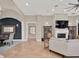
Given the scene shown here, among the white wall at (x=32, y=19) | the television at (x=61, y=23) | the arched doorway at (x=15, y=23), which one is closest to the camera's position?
the television at (x=61, y=23)

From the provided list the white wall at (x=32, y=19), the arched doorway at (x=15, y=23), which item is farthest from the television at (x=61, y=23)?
the arched doorway at (x=15, y=23)

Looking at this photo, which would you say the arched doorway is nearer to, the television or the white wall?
the white wall

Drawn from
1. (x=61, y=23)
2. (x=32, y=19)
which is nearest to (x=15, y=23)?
(x=32, y=19)

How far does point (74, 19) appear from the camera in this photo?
15.8m

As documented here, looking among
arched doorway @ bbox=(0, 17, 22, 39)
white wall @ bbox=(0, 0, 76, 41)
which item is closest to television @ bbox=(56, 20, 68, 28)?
white wall @ bbox=(0, 0, 76, 41)

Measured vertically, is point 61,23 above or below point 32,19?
below

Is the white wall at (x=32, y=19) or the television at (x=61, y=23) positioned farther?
the white wall at (x=32, y=19)

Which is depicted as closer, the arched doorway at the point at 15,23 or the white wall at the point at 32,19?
the white wall at the point at 32,19

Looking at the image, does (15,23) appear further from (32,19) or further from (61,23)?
(61,23)

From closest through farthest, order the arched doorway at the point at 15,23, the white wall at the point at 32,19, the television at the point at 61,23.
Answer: the television at the point at 61,23 < the white wall at the point at 32,19 < the arched doorway at the point at 15,23

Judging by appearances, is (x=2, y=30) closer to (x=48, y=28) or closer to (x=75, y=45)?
(x=48, y=28)

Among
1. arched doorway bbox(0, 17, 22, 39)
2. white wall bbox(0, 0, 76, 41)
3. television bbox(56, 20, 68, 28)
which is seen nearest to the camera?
television bbox(56, 20, 68, 28)

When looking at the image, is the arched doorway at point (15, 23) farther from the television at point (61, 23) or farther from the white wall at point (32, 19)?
the television at point (61, 23)

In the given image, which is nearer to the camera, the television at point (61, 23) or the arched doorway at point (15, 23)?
the television at point (61, 23)
